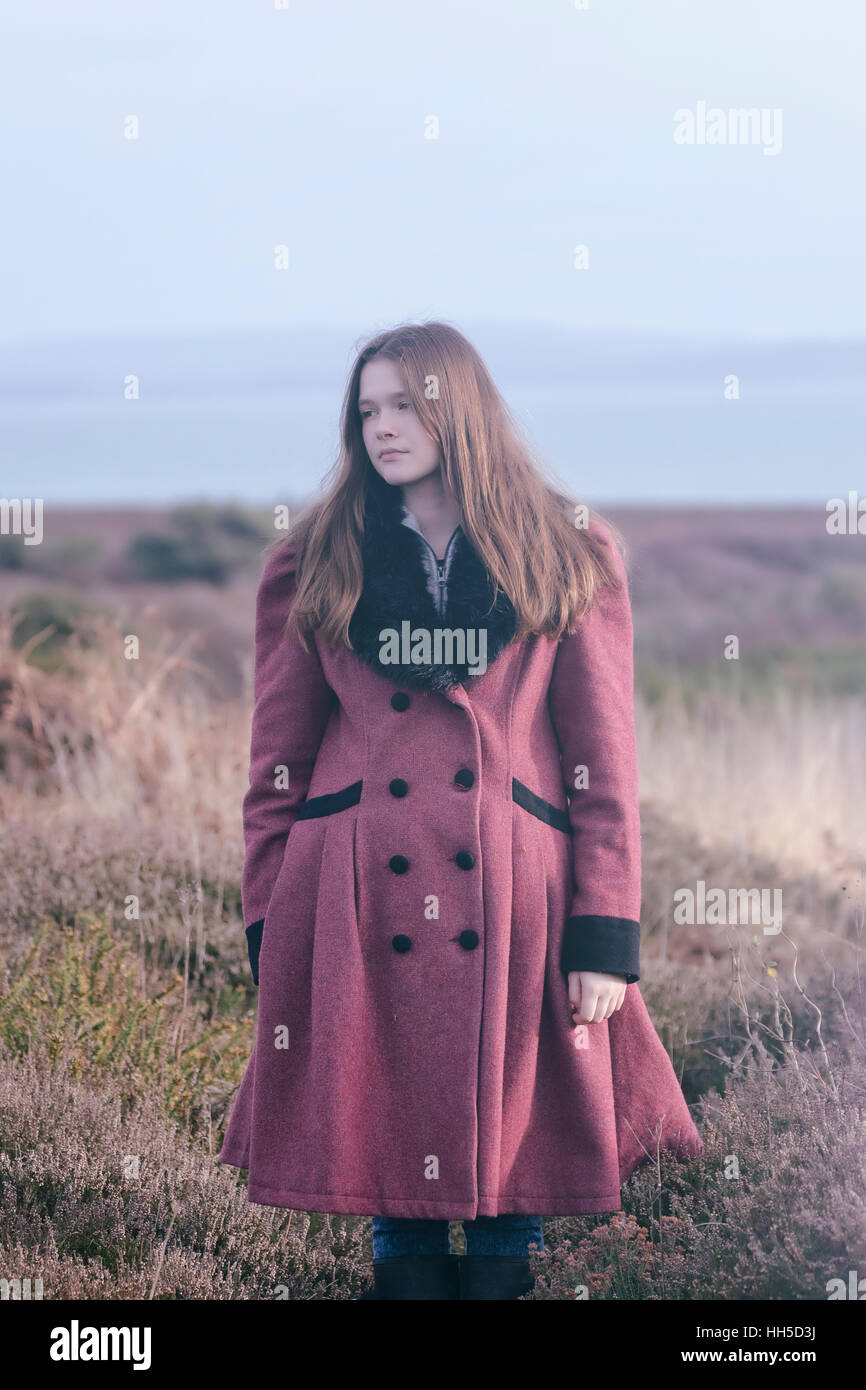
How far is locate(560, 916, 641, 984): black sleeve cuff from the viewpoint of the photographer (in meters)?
3.10

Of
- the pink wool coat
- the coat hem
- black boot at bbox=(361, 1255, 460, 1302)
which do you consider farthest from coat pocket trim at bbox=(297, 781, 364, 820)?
black boot at bbox=(361, 1255, 460, 1302)

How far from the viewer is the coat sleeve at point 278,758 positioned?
3.27 meters

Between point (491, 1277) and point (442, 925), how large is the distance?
29.7 inches

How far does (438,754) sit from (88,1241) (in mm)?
1504

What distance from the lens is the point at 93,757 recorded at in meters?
7.47

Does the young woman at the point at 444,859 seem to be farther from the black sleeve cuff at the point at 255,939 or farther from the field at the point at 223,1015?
the field at the point at 223,1015

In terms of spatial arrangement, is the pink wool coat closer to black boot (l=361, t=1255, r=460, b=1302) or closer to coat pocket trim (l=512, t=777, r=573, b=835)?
coat pocket trim (l=512, t=777, r=573, b=835)

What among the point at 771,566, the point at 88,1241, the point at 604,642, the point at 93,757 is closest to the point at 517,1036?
the point at 604,642

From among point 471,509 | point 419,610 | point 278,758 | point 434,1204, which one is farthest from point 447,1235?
point 471,509

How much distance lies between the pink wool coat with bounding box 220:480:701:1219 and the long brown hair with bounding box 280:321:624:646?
7cm

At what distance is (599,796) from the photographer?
3189 millimetres

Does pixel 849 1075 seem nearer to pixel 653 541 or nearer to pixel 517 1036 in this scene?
pixel 517 1036

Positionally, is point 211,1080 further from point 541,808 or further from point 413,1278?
point 541,808

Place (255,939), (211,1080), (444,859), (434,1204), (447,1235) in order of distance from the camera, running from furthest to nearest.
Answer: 1. (211,1080)
2. (255,939)
3. (447,1235)
4. (444,859)
5. (434,1204)
